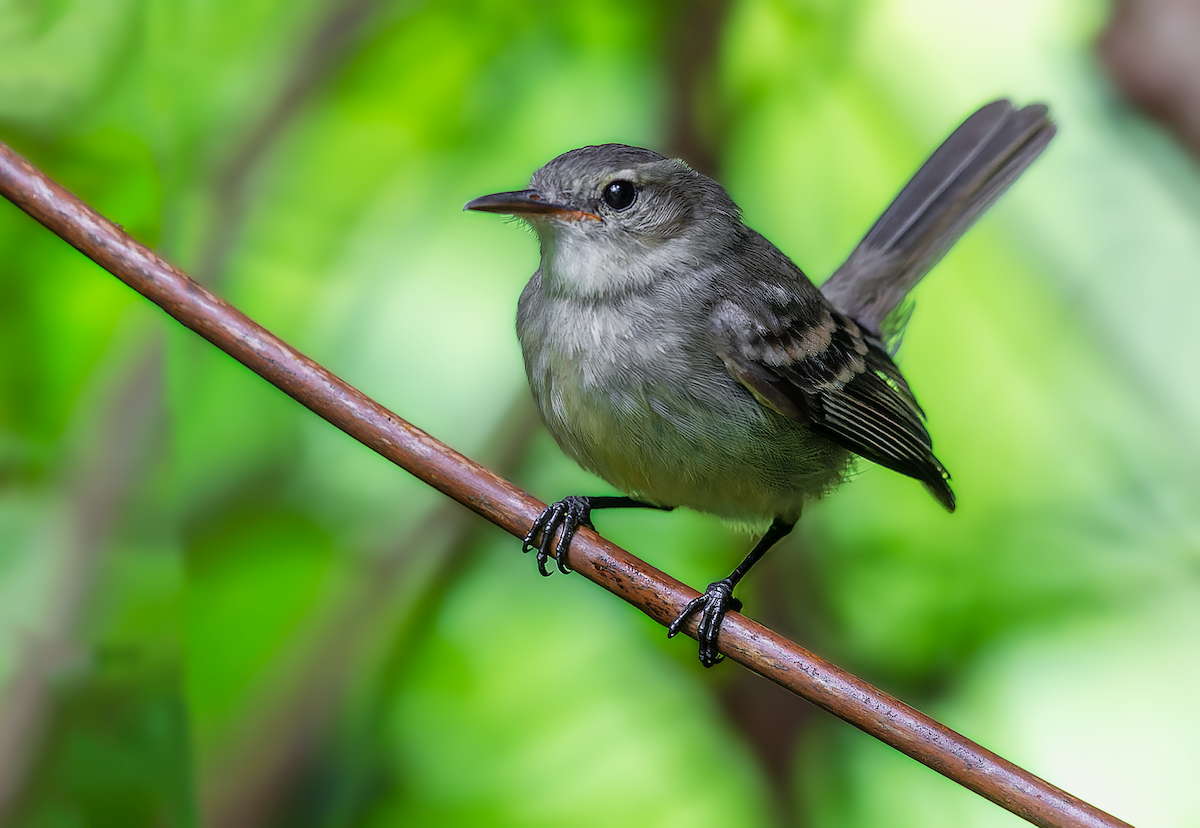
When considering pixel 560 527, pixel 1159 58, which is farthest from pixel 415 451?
pixel 1159 58

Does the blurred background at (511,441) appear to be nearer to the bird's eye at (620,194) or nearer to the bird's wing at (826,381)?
the bird's wing at (826,381)

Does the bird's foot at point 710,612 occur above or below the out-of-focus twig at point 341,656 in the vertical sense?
above

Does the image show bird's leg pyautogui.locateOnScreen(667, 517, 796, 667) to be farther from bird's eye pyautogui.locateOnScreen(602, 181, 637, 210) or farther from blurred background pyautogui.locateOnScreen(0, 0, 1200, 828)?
blurred background pyautogui.locateOnScreen(0, 0, 1200, 828)

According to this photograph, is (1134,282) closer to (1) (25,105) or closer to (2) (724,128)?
(2) (724,128)

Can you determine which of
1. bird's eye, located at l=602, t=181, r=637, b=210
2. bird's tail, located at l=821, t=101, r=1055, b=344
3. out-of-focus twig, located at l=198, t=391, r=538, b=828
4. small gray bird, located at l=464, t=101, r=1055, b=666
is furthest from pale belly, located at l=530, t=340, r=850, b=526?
out-of-focus twig, located at l=198, t=391, r=538, b=828

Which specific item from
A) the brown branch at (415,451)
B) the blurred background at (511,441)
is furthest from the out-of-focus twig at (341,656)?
the brown branch at (415,451)

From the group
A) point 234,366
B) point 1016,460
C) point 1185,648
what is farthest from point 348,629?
point 1185,648
